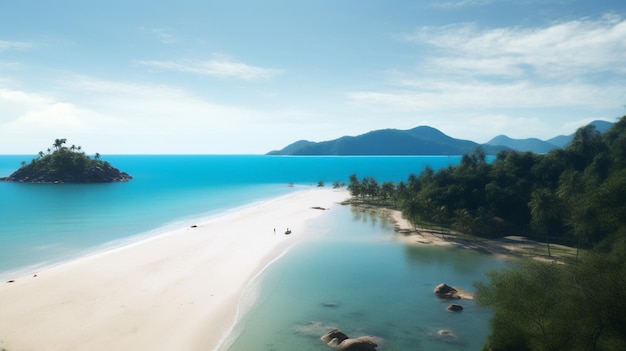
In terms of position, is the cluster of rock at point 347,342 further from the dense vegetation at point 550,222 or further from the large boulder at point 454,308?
the large boulder at point 454,308

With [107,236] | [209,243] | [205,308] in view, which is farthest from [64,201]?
[205,308]

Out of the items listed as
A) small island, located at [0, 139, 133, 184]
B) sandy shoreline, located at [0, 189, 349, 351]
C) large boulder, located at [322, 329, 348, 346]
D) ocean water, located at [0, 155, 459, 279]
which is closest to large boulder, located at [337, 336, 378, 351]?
large boulder, located at [322, 329, 348, 346]

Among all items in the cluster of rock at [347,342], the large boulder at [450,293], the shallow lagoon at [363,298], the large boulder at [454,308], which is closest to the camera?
the cluster of rock at [347,342]

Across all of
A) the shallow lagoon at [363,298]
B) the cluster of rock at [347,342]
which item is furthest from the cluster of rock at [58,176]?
the cluster of rock at [347,342]

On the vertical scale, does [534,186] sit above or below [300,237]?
above

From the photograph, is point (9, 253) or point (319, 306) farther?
point (9, 253)

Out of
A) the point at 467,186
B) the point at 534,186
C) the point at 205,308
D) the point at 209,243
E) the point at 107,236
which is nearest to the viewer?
the point at 205,308

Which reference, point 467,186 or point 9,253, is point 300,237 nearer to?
point 467,186
